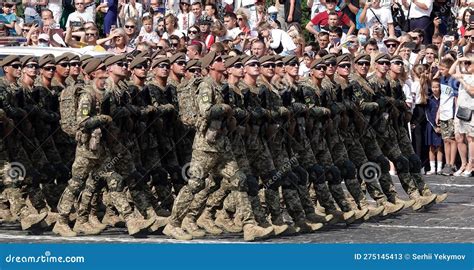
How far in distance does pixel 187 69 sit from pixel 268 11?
7.82 meters

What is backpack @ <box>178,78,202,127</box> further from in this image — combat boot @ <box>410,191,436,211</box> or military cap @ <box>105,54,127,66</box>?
combat boot @ <box>410,191,436,211</box>

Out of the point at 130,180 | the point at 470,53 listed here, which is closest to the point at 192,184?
the point at 130,180

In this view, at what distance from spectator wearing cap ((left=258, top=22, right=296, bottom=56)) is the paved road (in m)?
5.00

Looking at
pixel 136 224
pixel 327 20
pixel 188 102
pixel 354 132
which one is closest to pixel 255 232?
pixel 136 224

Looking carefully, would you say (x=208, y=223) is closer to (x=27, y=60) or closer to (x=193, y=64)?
(x=193, y=64)

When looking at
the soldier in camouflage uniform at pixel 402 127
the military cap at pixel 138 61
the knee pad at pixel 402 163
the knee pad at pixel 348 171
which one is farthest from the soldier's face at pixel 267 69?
the knee pad at pixel 402 163

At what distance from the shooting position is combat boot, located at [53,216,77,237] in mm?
16828

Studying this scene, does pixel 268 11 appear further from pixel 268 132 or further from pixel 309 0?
pixel 268 132

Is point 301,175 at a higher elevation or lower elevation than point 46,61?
lower

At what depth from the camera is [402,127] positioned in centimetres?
1975

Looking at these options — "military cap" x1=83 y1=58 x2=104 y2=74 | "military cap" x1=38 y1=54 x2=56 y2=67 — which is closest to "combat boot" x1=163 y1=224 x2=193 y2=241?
"military cap" x1=83 y1=58 x2=104 y2=74

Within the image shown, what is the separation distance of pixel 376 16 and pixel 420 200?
684 cm

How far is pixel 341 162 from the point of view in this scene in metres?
18.6

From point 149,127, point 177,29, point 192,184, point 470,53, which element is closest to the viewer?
point 192,184
